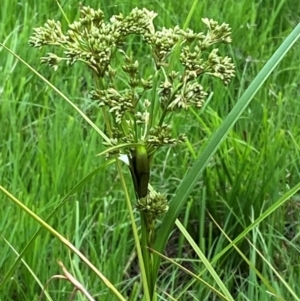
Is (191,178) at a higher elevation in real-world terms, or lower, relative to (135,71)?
lower

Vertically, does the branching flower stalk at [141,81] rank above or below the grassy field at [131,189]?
above

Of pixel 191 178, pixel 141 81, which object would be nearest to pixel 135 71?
pixel 141 81

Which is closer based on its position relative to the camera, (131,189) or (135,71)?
(135,71)

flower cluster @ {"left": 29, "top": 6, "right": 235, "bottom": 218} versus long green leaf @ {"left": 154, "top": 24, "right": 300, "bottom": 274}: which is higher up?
flower cluster @ {"left": 29, "top": 6, "right": 235, "bottom": 218}

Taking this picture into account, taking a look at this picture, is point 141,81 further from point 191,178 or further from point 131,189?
point 131,189

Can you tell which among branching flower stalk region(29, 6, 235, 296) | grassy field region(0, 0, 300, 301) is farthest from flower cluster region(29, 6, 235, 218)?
grassy field region(0, 0, 300, 301)

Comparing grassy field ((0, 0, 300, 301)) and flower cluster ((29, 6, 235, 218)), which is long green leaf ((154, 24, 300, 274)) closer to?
flower cluster ((29, 6, 235, 218))

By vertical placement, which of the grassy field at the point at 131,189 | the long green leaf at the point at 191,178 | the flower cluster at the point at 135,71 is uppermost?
the flower cluster at the point at 135,71

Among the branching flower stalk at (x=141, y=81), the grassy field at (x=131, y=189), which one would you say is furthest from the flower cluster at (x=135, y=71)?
the grassy field at (x=131, y=189)

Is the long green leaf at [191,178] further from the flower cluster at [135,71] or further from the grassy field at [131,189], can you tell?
the grassy field at [131,189]
